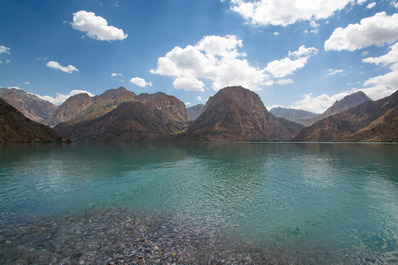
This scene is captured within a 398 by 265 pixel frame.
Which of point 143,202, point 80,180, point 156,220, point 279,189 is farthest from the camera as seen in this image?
point 80,180

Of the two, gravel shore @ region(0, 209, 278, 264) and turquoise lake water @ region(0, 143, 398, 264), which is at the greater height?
gravel shore @ region(0, 209, 278, 264)

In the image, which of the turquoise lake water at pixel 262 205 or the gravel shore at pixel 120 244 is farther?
the turquoise lake water at pixel 262 205

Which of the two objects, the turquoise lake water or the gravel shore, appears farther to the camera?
the turquoise lake water

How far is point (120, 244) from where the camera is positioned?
17891mm

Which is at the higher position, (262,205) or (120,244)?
(120,244)

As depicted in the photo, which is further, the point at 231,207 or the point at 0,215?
the point at 231,207

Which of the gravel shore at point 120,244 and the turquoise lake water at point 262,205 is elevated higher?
the gravel shore at point 120,244

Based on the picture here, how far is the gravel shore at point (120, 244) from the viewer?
15.8 meters

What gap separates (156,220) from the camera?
24078 millimetres

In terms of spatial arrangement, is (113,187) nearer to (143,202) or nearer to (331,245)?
(143,202)

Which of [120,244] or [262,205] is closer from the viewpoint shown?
[120,244]

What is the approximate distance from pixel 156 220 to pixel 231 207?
10.5 m

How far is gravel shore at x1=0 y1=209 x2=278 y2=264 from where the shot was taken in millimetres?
15750

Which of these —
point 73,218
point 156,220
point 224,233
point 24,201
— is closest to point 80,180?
point 24,201
